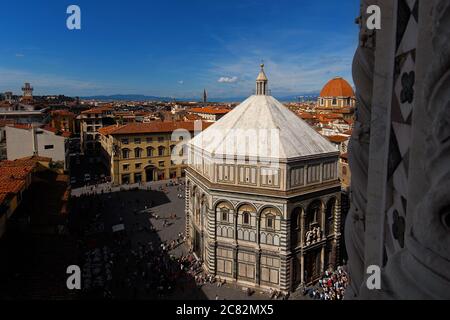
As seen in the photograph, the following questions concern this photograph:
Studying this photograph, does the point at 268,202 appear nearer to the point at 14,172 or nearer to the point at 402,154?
the point at 14,172

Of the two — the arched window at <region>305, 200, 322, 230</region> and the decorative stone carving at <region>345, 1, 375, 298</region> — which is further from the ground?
the decorative stone carving at <region>345, 1, 375, 298</region>

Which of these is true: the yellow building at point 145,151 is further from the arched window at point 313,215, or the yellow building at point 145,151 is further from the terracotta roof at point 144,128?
the arched window at point 313,215

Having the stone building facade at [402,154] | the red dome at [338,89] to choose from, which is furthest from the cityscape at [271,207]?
the red dome at [338,89]

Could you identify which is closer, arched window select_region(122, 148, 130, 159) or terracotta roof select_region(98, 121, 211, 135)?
terracotta roof select_region(98, 121, 211, 135)

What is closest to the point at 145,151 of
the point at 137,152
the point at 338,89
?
the point at 137,152

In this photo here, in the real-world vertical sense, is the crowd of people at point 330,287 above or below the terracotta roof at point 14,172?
below

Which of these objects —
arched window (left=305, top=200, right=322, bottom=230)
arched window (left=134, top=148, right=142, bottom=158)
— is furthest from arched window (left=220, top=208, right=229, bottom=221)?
arched window (left=134, top=148, right=142, bottom=158)

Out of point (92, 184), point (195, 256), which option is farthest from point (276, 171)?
point (92, 184)

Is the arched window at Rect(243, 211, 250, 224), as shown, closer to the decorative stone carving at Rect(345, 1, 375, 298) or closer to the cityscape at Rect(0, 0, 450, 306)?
the cityscape at Rect(0, 0, 450, 306)

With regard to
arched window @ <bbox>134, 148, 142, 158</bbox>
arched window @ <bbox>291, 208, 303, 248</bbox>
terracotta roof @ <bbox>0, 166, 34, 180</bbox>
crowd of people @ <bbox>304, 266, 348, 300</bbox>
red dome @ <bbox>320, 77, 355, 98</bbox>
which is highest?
red dome @ <bbox>320, 77, 355, 98</bbox>
